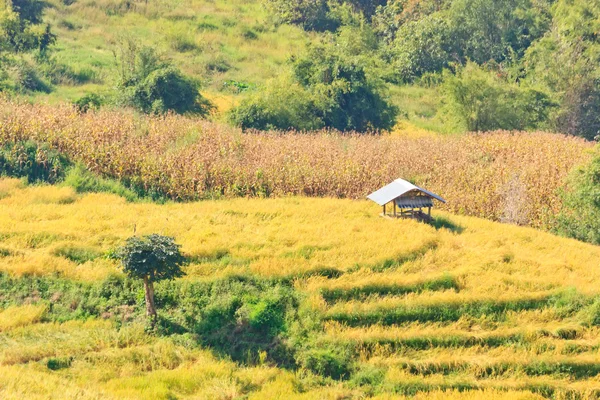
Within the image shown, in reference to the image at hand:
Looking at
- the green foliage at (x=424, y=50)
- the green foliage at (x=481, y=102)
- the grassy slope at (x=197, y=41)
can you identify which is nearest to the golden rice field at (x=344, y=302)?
the green foliage at (x=481, y=102)

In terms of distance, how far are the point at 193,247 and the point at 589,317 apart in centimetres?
1038

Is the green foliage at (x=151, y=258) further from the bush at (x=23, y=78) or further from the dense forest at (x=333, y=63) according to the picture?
the bush at (x=23, y=78)

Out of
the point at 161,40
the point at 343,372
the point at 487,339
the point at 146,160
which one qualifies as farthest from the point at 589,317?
the point at 161,40

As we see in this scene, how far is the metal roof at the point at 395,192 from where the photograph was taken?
63.5 ft

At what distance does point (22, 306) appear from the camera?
1597 centimetres

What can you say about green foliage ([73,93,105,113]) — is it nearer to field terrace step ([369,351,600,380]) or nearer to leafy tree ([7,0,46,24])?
leafy tree ([7,0,46,24])

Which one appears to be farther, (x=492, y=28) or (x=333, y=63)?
(x=492, y=28)

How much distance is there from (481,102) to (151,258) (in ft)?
79.0

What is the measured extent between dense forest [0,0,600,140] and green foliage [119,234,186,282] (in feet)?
49.1

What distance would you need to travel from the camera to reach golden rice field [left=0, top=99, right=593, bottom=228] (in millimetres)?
23469

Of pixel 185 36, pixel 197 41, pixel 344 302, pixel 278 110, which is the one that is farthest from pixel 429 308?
pixel 185 36

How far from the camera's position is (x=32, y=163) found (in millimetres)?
23469

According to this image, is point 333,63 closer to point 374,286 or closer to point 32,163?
point 32,163

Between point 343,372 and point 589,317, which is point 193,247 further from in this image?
point 589,317
